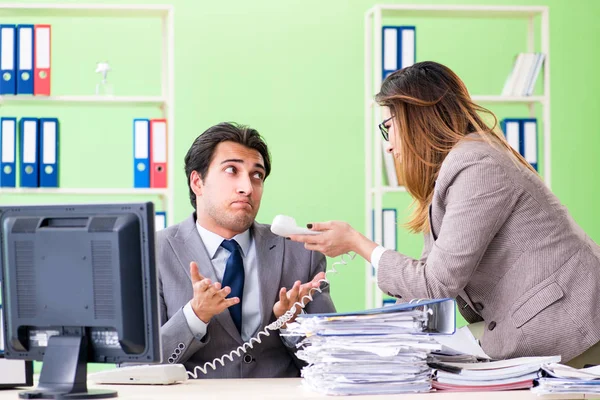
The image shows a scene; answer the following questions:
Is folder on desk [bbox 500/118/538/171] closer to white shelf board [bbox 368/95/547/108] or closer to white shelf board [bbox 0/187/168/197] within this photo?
white shelf board [bbox 368/95/547/108]

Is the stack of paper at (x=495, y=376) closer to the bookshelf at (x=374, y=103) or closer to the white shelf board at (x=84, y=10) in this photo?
the bookshelf at (x=374, y=103)

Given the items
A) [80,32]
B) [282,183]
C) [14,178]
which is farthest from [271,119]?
[14,178]

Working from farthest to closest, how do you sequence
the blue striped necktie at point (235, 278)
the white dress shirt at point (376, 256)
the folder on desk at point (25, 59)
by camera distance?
the folder on desk at point (25, 59) → the blue striped necktie at point (235, 278) → the white dress shirt at point (376, 256)

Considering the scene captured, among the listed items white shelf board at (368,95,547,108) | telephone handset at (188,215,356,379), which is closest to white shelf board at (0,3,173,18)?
white shelf board at (368,95,547,108)

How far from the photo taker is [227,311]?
2.79 meters

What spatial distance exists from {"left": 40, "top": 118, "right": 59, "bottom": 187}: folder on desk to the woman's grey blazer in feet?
7.92

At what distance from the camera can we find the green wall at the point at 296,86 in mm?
4836

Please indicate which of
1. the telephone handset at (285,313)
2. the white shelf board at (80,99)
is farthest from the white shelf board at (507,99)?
the telephone handset at (285,313)

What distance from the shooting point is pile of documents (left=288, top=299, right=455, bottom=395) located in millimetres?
1868

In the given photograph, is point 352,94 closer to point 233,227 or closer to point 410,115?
point 233,227

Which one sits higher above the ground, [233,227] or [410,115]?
[410,115]

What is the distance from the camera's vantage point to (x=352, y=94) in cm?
498

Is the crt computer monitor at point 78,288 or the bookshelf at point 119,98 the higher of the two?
the bookshelf at point 119,98

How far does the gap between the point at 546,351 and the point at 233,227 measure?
1212 millimetres
